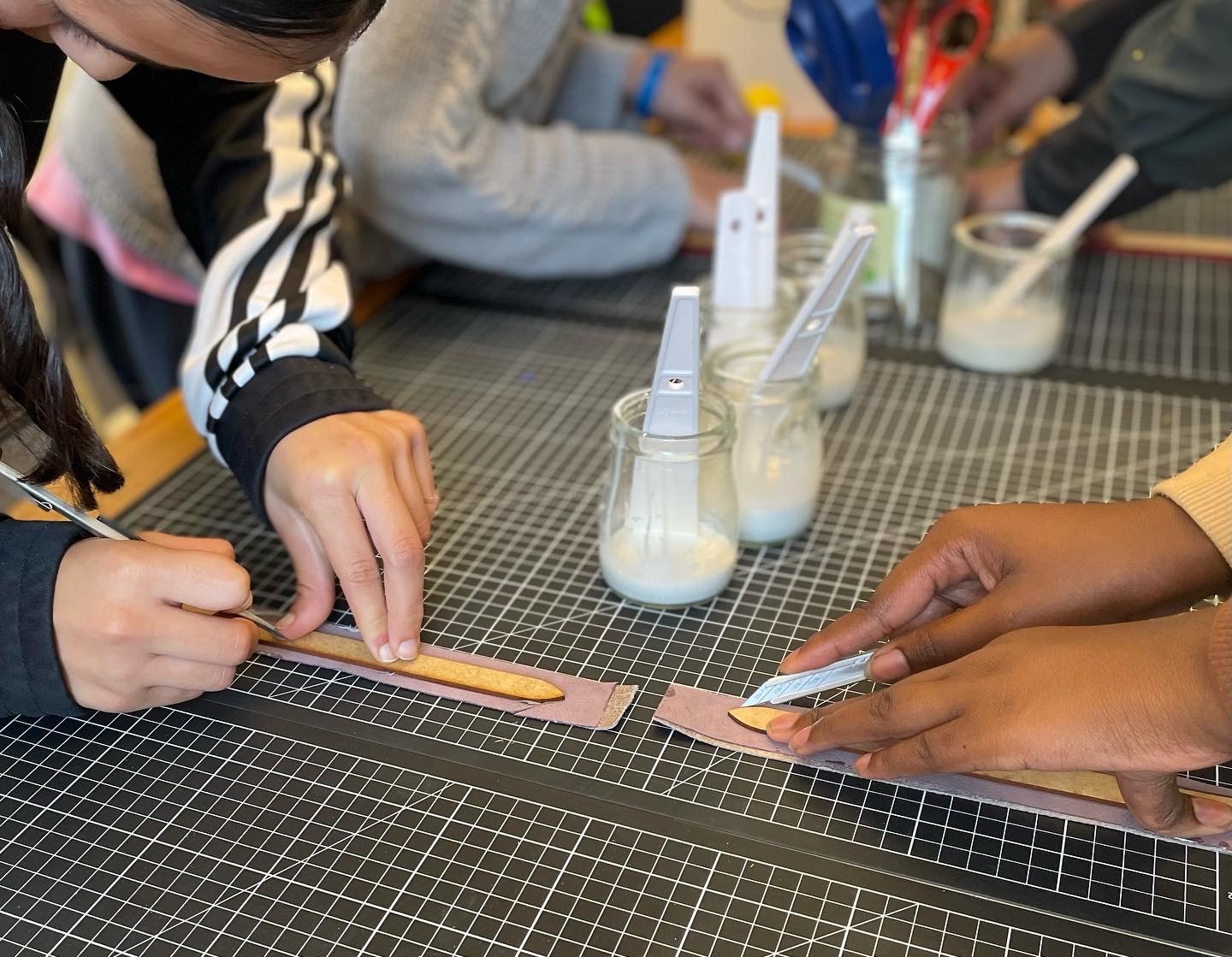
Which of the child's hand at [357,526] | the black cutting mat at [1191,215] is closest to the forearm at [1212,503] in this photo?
the child's hand at [357,526]

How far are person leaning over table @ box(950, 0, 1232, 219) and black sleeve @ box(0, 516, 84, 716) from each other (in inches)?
38.7

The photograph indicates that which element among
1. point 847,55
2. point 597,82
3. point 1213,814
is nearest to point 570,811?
point 1213,814

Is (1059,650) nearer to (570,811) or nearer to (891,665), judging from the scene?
(891,665)

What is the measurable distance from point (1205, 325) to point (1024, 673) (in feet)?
2.32

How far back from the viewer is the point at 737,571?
2.59 feet

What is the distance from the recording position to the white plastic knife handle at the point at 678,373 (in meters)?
0.64

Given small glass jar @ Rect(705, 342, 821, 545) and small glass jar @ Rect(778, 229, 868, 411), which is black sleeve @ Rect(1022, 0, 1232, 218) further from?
small glass jar @ Rect(705, 342, 821, 545)

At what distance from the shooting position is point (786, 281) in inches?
38.1

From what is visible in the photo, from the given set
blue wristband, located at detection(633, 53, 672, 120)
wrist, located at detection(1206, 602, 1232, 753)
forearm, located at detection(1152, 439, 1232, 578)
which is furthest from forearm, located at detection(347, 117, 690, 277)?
wrist, located at detection(1206, 602, 1232, 753)

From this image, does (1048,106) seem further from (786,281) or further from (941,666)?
(941,666)

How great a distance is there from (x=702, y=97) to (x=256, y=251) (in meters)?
0.75

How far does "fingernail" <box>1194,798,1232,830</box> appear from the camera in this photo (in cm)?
58

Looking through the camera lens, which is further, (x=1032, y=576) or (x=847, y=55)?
(x=847, y=55)

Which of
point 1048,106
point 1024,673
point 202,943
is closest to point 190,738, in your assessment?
point 202,943
